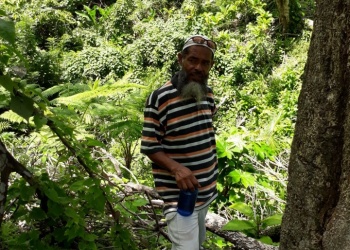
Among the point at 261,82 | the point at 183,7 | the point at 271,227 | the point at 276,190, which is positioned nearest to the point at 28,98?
the point at 271,227

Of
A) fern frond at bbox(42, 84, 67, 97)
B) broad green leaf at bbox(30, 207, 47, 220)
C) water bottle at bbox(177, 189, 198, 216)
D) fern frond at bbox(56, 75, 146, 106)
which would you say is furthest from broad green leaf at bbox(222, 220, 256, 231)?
fern frond at bbox(42, 84, 67, 97)

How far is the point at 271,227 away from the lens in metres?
2.62

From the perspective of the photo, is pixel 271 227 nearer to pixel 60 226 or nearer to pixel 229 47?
pixel 60 226

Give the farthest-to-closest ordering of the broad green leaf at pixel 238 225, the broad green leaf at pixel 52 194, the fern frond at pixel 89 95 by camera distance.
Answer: the fern frond at pixel 89 95 → the broad green leaf at pixel 238 225 → the broad green leaf at pixel 52 194

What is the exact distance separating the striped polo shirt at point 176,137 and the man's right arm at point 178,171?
0.11ft

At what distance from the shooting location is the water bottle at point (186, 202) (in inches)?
67.0

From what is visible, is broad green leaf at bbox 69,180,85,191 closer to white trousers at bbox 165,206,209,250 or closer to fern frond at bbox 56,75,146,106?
white trousers at bbox 165,206,209,250

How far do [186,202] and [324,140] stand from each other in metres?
0.66

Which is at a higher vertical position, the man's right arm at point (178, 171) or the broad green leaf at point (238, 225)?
the man's right arm at point (178, 171)

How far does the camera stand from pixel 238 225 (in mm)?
2404

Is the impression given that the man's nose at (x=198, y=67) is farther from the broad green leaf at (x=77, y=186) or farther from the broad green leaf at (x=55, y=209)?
the broad green leaf at (x=55, y=209)

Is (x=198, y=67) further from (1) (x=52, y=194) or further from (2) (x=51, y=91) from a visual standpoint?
(2) (x=51, y=91)

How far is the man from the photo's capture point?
5.57 feet

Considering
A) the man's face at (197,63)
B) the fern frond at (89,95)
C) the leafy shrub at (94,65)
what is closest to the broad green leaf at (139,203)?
the man's face at (197,63)
